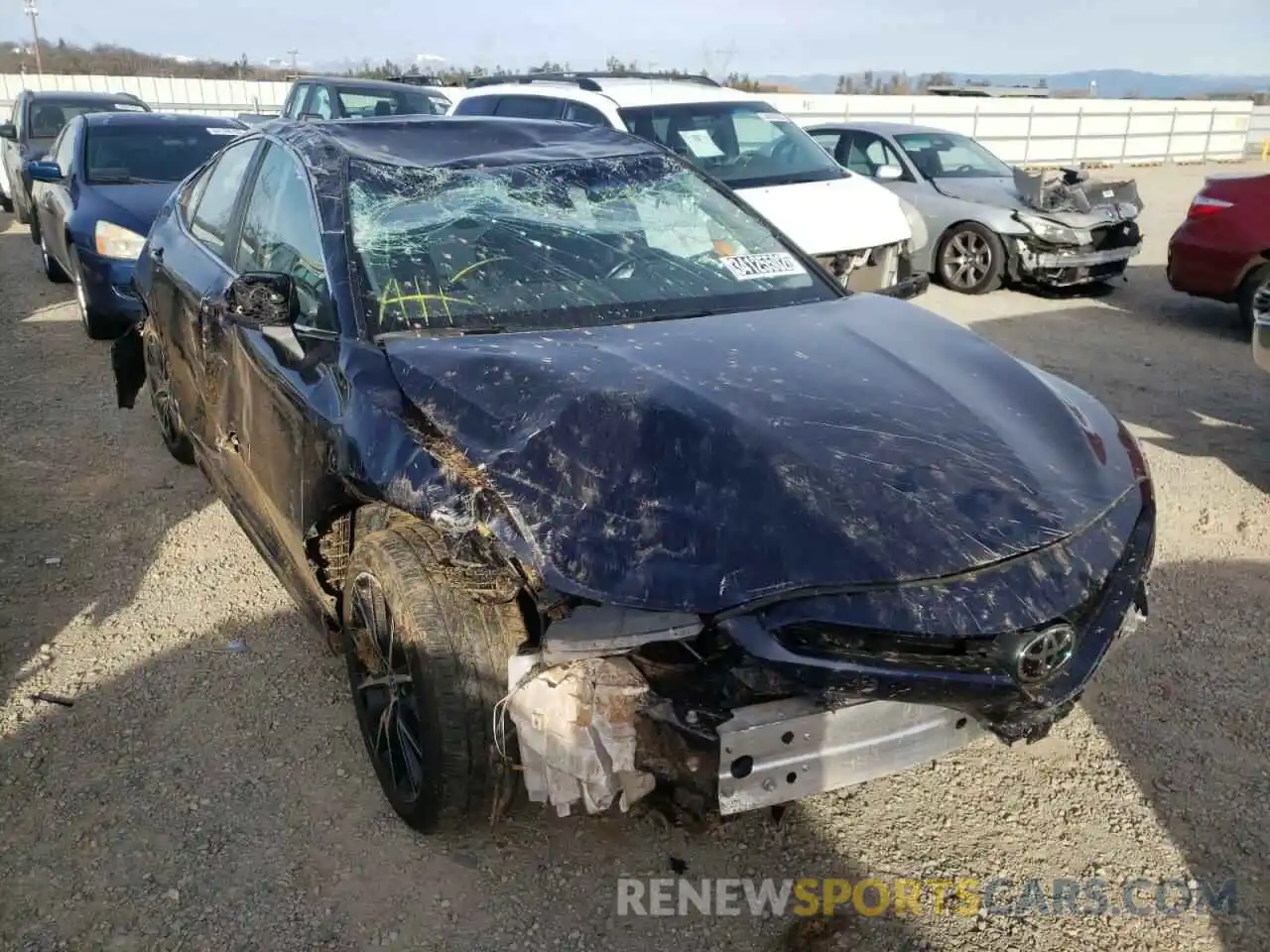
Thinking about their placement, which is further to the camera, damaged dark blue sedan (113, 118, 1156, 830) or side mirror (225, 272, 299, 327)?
side mirror (225, 272, 299, 327)

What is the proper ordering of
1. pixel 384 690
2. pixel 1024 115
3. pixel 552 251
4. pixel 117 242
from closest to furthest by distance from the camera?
pixel 384 690, pixel 552 251, pixel 117 242, pixel 1024 115

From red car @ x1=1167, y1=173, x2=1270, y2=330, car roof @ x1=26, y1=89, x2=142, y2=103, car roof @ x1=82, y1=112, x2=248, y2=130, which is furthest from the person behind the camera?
car roof @ x1=26, y1=89, x2=142, y2=103

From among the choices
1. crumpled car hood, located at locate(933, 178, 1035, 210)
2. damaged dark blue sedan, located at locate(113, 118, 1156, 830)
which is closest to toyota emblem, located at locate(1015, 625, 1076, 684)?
damaged dark blue sedan, located at locate(113, 118, 1156, 830)

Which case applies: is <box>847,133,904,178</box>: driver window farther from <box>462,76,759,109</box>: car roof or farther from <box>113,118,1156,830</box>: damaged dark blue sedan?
<box>113,118,1156,830</box>: damaged dark blue sedan

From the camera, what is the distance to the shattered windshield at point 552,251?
10.1ft

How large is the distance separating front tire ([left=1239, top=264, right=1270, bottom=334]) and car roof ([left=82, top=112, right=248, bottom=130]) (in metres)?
7.99

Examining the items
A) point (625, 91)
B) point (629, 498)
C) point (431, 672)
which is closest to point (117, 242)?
point (625, 91)

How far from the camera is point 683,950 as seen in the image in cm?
243

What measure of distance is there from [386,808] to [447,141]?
2289 mm

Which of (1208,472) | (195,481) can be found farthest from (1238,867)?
(195,481)

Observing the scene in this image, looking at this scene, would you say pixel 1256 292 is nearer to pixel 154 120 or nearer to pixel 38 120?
pixel 154 120

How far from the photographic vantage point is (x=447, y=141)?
146 inches

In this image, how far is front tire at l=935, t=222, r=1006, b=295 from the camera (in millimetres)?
9359

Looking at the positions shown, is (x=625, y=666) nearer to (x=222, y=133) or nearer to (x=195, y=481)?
(x=195, y=481)
